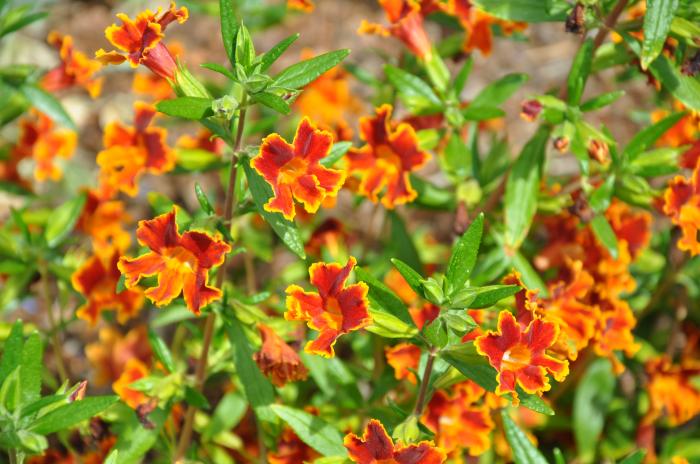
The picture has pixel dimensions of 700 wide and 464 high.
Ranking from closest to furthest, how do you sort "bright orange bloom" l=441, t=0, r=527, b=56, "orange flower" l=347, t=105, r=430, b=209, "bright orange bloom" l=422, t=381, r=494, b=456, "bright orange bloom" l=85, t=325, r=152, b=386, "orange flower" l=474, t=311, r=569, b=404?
"orange flower" l=474, t=311, r=569, b=404
"bright orange bloom" l=422, t=381, r=494, b=456
"orange flower" l=347, t=105, r=430, b=209
"bright orange bloom" l=441, t=0, r=527, b=56
"bright orange bloom" l=85, t=325, r=152, b=386

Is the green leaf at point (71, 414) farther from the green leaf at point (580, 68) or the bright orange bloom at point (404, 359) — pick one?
the green leaf at point (580, 68)

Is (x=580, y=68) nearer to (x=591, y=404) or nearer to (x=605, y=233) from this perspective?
(x=605, y=233)

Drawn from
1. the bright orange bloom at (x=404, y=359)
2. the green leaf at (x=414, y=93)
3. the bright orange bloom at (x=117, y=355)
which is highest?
the green leaf at (x=414, y=93)

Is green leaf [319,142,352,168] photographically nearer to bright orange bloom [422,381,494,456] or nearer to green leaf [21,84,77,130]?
bright orange bloom [422,381,494,456]

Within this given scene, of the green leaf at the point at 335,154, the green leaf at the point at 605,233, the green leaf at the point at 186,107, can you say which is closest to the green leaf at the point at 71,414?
the green leaf at the point at 186,107

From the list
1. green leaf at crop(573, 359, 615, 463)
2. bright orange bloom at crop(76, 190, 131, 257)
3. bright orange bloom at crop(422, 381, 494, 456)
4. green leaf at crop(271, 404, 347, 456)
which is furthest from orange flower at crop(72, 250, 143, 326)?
green leaf at crop(573, 359, 615, 463)
